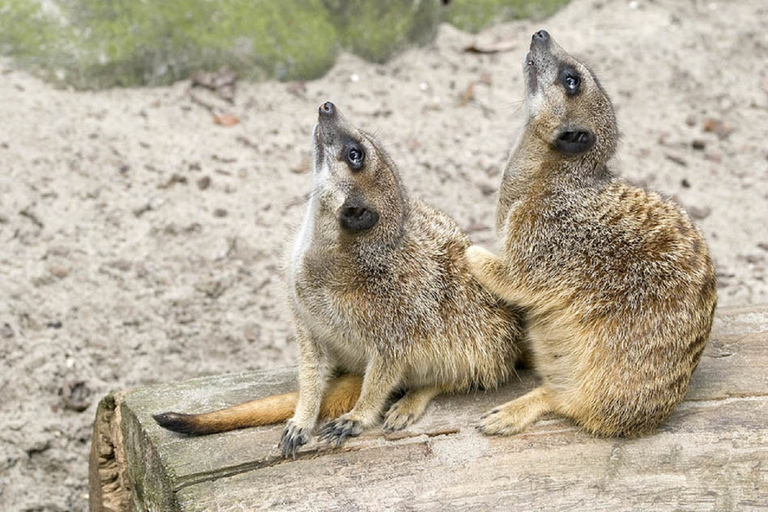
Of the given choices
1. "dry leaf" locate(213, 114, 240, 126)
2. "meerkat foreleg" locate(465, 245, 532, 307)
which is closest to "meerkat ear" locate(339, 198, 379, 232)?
"meerkat foreleg" locate(465, 245, 532, 307)

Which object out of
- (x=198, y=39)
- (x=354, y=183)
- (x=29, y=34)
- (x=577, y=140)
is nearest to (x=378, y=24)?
(x=198, y=39)

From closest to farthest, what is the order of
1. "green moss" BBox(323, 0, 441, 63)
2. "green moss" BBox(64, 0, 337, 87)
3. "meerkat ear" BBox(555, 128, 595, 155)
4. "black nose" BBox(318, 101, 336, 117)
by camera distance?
"black nose" BBox(318, 101, 336, 117)
"meerkat ear" BBox(555, 128, 595, 155)
"green moss" BBox(64, 0, 337, 87)
"green moss" BBox(323, 0, 441, 63)

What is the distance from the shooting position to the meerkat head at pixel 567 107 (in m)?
2.85

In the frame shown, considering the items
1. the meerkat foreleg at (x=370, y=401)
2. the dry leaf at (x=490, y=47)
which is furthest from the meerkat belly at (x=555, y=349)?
the dry leaf at (x=490, y=47)

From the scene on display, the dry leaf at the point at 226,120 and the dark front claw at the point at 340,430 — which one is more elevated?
the dry leaf at the point at 226,120

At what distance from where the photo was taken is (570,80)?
289 cm

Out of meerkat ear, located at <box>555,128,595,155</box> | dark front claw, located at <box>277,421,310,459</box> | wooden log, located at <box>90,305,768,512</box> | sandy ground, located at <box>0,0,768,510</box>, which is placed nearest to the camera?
wooden log, located at <box>90,305,768,512</box>

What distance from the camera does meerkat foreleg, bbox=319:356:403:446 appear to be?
259cm

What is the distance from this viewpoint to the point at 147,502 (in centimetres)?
260

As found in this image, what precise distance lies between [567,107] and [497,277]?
63 cm

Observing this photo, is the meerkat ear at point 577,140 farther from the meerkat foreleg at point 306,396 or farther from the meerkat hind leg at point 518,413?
the meerkat foreleg at point 306,396

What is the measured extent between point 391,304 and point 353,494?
647 millimetres

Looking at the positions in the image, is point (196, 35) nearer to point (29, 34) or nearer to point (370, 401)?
point (29, 34)

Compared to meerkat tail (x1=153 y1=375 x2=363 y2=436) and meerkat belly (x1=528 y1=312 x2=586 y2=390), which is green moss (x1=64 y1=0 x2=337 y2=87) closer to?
meerkat tail (x1=153 y1=375 x2=363 y2=436)
